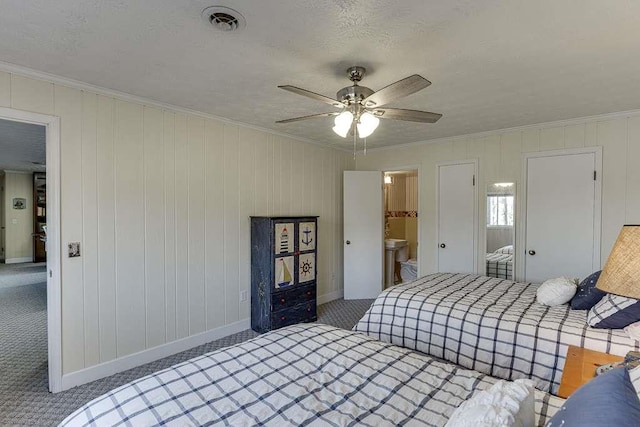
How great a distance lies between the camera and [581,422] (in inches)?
30.7

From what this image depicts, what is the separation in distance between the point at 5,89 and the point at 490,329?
3.73m

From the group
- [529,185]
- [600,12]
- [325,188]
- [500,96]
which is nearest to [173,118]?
[325,188]

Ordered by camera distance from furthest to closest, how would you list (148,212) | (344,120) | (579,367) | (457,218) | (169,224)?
(457,218) → (169,224) → (148,212) → (344,120) → (579,367)

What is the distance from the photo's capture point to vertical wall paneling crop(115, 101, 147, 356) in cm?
278

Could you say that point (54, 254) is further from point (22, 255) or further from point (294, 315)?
point (22, 255)

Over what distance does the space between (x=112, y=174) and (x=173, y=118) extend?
77cm

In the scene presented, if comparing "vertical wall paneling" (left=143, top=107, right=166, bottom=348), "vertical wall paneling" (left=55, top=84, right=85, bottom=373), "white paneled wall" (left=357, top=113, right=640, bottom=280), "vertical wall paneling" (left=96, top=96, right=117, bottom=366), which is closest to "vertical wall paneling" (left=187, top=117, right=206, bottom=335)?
"vertical wall paneling" (left=143, top=107, right=166, bottom=348)

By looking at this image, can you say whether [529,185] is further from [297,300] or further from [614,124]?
[297,300]

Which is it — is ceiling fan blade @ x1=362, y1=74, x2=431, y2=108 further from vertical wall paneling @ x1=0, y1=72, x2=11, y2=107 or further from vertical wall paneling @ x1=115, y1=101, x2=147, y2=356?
vertical wall paneling @ x1=0, y1=72, x2=11, y2=107

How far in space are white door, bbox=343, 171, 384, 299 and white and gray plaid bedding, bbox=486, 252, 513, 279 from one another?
4.98 ft

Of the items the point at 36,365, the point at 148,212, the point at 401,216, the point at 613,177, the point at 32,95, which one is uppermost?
the point at 32,95

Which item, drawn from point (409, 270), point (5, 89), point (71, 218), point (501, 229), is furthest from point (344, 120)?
point (409, 270)

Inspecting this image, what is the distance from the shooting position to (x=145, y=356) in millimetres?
2930

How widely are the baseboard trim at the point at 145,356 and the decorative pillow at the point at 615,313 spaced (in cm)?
319
